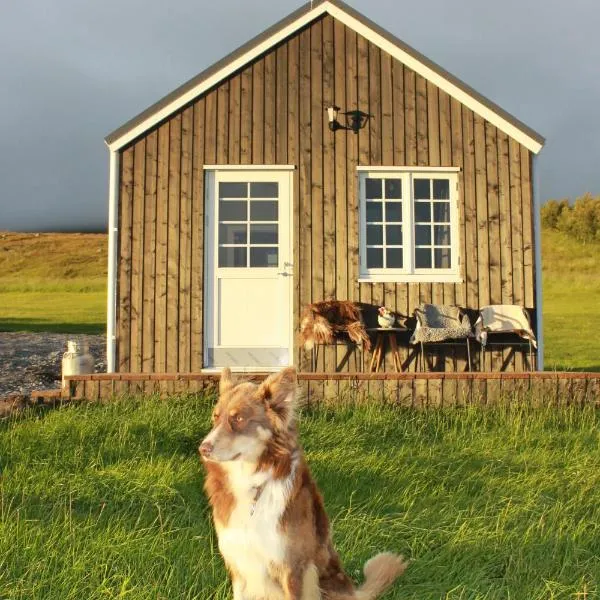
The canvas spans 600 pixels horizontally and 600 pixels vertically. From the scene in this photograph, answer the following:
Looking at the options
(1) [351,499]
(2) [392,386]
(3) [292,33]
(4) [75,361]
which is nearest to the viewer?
(1) [351,499]

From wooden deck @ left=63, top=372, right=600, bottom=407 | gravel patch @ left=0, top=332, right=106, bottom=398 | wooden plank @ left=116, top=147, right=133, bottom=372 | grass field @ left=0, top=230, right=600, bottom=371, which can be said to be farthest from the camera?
grass field @ left=0, top=230, right=600, bottom=371

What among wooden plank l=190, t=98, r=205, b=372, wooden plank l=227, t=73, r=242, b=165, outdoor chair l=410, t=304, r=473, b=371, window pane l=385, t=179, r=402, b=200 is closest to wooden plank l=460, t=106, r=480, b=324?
outdoor chair l=410, t=304, r=473, b=371

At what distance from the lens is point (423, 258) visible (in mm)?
8992

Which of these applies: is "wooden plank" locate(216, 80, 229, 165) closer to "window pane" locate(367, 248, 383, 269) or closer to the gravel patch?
"window pane" locate(367, 248, 383, 269)

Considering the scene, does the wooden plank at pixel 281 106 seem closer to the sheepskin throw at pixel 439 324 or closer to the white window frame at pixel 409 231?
the white window frame at pixel 409 231

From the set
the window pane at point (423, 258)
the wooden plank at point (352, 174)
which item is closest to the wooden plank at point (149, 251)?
the wooden plank at point (352, 174)

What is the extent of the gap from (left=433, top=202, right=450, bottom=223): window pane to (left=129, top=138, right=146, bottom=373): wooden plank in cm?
375

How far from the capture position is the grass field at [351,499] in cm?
341

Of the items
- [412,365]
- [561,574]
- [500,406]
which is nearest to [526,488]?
[561,574]

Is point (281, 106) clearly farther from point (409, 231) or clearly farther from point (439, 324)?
point (439, 324)

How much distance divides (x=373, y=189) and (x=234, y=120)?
198cm

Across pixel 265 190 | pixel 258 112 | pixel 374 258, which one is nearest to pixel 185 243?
pixel 265 190

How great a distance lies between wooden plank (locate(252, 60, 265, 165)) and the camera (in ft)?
29.2

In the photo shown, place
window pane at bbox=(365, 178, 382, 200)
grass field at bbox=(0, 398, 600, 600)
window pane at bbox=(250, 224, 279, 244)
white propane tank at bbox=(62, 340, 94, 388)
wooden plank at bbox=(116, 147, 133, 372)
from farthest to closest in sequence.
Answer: window pane at bbox=(365, 178, 382, 200), window pane at bbox=(250, 224, 279, 244), wooden plank at bbox=(116, 147, 133, 372), white propane tank at bbox=(62, 340, 94, 388), grass field at bbox=(0, 398, 600, 600)
